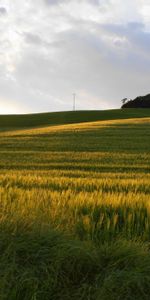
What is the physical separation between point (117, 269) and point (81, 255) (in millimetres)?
424

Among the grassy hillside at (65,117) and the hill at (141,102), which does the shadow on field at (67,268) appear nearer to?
the grassy hillside at (65,117)

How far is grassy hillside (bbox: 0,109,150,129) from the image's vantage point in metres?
85.1

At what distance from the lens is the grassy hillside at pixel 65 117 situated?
85.1 meters

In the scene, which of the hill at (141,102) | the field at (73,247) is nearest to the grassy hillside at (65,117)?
the hill at (141,102)

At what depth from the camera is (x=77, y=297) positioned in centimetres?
532

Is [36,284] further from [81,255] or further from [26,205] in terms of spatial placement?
[26,205]

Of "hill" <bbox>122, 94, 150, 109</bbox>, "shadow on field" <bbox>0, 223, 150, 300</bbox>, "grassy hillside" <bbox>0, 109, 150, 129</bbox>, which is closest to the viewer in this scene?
"shadow on field" <bbox>0, 223, 150, 300</bbox>

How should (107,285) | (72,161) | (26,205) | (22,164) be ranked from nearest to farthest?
(107,285), (26,205), (22,164), (72,161)

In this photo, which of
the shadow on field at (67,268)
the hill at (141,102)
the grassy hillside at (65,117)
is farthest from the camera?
the hill at (141,102)

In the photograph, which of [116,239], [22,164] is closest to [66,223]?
[116,239]

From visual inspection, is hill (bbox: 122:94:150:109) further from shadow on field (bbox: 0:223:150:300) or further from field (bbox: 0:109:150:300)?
shadow on field (bbox: 0:223:150:300)

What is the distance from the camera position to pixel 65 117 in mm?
91375

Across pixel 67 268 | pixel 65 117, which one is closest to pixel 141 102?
pixel 65 117

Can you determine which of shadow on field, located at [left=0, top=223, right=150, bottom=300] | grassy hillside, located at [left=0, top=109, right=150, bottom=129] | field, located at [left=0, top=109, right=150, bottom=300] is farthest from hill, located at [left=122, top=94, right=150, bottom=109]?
shadow on field, located at [left=0, top=223, right=150, bottom=300]
